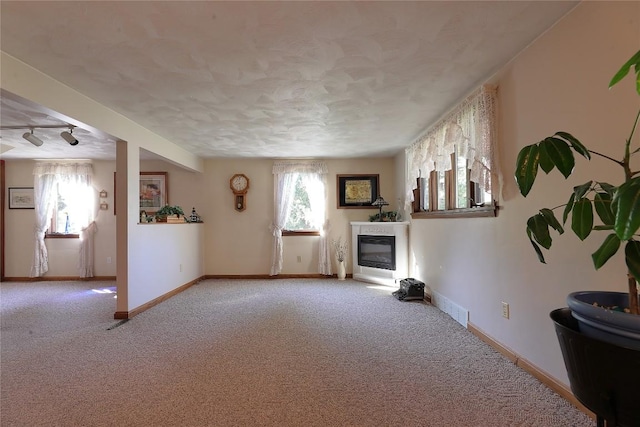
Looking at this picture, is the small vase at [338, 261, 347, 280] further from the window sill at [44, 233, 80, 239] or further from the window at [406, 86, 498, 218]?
the window sill at [44, 233, 80, 239]

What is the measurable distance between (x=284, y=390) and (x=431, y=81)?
8.47ft

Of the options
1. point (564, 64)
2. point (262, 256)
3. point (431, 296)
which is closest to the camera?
point (564, 64)

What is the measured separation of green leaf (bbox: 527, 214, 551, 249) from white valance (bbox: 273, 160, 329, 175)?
444 centimetres

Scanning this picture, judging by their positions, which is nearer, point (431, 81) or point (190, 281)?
point (431, 81)

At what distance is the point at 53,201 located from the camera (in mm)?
5422

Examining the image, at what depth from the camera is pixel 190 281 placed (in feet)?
16.3

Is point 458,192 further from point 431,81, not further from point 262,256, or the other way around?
point 262,256

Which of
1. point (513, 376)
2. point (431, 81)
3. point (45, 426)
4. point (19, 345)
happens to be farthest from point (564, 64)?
point (19, 345)

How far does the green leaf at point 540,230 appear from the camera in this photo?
116 centimetres

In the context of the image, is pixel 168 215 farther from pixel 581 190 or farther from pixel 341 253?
pixel 581 190

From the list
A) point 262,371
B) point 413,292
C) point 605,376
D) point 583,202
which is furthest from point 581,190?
point 413,292

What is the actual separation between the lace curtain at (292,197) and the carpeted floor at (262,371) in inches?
71.0

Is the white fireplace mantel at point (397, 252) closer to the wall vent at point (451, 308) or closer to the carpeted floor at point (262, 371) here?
the wall vent at point (451, 308)

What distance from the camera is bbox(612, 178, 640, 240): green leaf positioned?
2.58 ft
